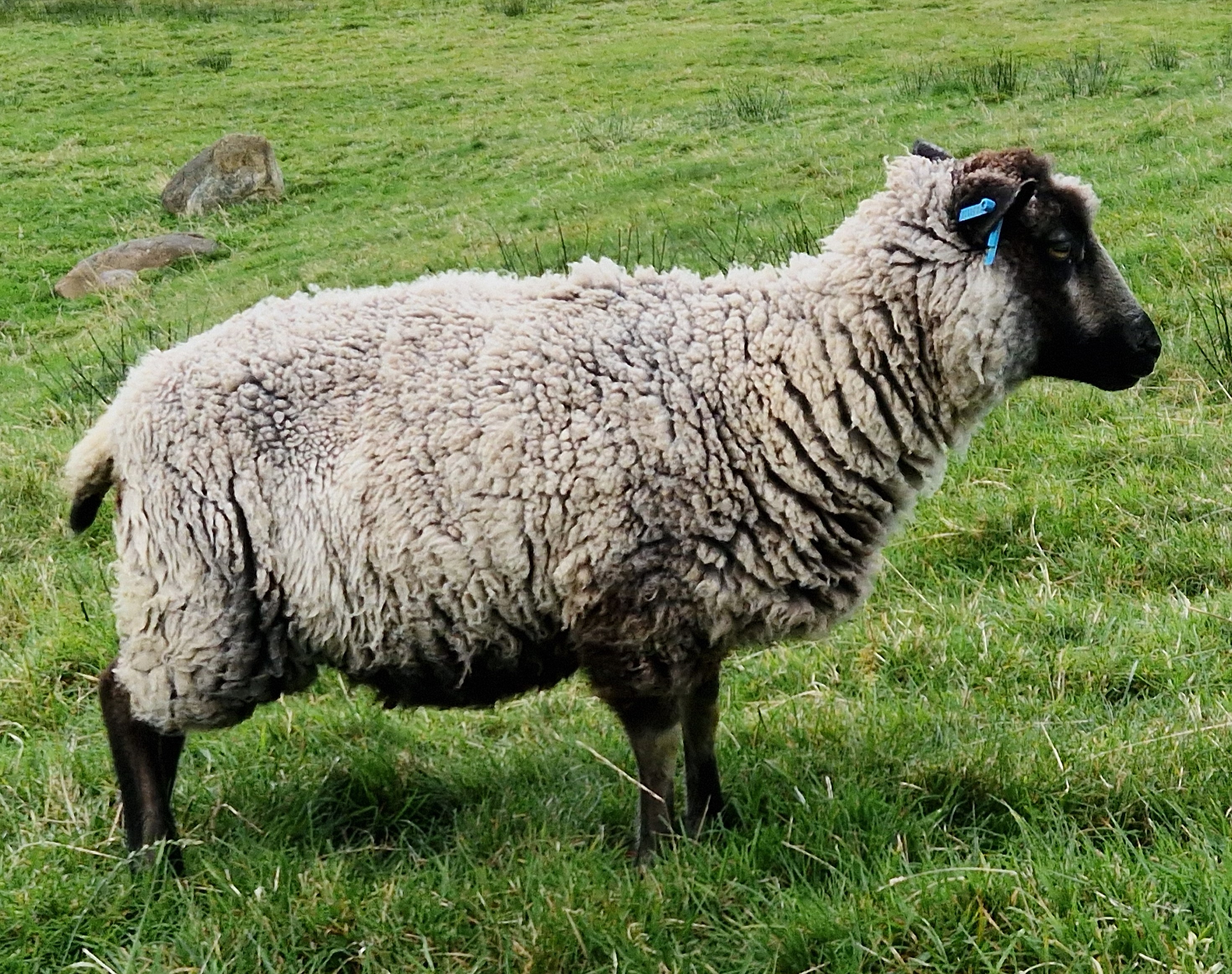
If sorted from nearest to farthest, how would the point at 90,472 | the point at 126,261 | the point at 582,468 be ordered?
1. the point at 582,468
2. the point at 90,472
3. the point at 126,261

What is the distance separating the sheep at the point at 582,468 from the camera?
343 cm

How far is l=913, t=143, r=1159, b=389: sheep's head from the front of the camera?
3.55 meters

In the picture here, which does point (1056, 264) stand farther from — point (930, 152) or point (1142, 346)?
point (930, 152)

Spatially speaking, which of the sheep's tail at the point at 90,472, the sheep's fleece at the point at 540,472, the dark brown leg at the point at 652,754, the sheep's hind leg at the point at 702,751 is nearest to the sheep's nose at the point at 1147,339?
the sheep's fleece at the point at 540,472

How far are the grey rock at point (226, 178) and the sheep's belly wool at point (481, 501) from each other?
1376 cm

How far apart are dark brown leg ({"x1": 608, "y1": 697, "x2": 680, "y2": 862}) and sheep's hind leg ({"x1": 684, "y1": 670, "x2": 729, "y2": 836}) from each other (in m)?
0.16

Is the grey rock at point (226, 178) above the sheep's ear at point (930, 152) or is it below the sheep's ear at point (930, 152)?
below

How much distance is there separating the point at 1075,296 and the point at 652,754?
1.75m

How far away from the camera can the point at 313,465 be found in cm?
355

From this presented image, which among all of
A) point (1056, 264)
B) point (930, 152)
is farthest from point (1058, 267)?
point (930, 152)

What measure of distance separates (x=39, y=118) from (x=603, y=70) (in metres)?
9.48

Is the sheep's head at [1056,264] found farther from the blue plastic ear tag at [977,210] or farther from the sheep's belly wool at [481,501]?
the sheep's belly wool at [481,501]

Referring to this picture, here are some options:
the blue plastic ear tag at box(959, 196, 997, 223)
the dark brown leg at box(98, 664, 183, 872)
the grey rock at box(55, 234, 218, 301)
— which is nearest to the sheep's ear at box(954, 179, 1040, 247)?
the blue plastic ear tag at box(959, 196, 997, 223)

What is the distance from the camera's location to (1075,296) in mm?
3607
